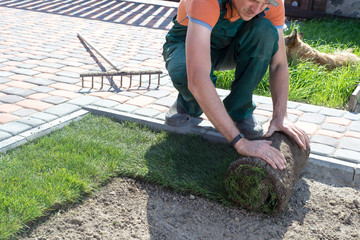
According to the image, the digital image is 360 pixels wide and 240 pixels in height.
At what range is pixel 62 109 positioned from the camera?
4.07 meters

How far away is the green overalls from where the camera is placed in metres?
3.19

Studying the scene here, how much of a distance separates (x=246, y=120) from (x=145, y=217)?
1.31 m

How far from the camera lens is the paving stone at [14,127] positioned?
3.53 meters

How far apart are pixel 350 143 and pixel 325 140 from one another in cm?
20

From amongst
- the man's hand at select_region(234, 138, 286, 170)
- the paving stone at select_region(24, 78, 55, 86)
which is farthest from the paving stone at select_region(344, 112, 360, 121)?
the paving stone at select_region(24, 78, 55, 86)

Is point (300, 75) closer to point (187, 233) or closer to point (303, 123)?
point (303, 123)

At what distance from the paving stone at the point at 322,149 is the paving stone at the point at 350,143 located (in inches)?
5.1

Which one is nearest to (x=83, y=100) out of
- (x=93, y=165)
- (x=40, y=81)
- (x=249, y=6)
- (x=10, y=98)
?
(x=10, y=98)

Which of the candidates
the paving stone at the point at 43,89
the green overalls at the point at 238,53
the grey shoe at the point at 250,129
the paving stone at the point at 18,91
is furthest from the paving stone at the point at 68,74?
the grey shoe at the point at 250,129

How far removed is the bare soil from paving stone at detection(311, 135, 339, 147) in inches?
25.0

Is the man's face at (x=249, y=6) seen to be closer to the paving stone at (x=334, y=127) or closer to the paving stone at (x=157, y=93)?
the paving stone at (x=334, y=127)

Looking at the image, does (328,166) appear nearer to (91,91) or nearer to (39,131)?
(39,131)

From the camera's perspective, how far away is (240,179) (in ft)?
8.87

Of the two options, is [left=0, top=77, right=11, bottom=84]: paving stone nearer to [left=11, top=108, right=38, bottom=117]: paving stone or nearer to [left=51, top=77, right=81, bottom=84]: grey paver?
[left=51, top=77, right=81, bottom=84]: grey paver
